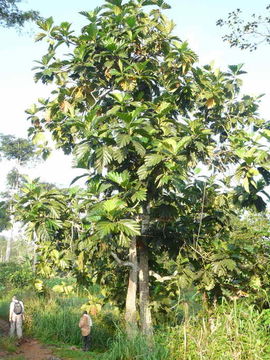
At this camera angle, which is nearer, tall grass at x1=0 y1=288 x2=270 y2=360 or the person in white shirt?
tall grass at x1=0 y1=288 x2=270 y2=360

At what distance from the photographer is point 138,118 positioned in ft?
23.4

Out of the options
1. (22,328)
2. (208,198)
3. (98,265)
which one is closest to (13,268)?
(22,328)

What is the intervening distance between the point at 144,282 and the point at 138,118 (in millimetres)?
3254

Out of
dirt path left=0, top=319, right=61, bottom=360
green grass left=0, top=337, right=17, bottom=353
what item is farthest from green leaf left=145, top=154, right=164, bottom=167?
green grass left=0, top=337, right=17, bottom=353

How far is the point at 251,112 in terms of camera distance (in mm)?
9070

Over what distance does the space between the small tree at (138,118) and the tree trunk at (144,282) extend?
0.8 inches

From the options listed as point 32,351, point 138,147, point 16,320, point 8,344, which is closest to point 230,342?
point 138,147

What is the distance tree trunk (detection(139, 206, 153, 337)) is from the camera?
Answer: 7852mm

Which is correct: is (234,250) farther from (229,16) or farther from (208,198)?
(229,16)

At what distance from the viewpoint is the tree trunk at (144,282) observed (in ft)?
25.8

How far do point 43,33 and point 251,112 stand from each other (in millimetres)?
4715

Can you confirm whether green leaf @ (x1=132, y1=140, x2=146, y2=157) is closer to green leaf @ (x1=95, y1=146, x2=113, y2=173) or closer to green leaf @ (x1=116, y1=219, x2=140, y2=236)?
green leaf @ (x1=95, y1=146, x2=113, y2=173)

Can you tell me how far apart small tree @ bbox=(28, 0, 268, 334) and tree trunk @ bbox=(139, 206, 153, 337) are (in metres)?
0.02

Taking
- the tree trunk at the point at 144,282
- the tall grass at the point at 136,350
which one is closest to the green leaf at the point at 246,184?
the tree trunk at the point at 144,282
